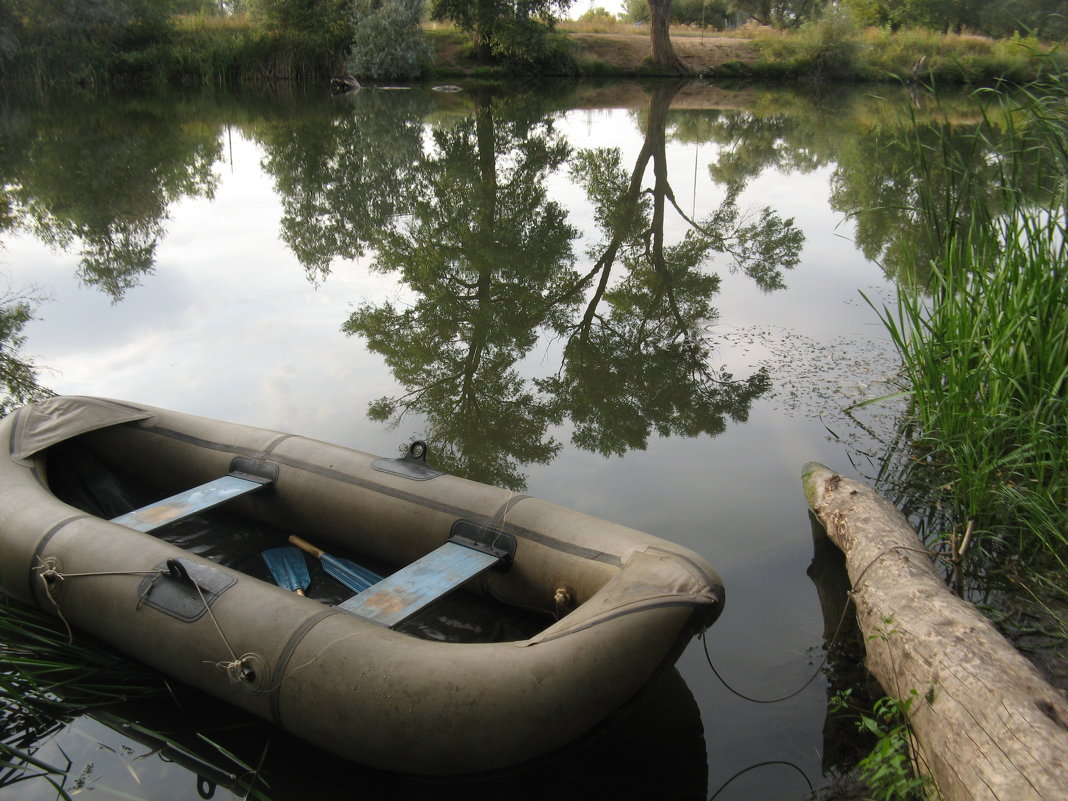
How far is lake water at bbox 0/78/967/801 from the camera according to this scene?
2.60m

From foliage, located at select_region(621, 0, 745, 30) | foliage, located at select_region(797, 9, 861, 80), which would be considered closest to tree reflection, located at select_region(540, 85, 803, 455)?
foliage, located at select_region(797, 9, 861, 80)

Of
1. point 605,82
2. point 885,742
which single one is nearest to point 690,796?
point 885,742

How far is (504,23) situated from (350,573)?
23566 millimetres

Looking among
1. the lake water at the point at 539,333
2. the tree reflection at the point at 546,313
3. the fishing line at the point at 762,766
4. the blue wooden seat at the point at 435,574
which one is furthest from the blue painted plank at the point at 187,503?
the fishing line at the point at 762,766

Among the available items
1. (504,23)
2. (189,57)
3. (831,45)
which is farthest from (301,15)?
(831,45)

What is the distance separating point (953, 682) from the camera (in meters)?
2.09

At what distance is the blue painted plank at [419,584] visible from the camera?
2.57 m

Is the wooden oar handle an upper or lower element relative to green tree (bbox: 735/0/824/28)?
lower

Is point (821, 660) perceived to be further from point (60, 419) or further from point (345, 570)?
point (60, 419)

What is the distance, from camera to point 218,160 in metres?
11.8

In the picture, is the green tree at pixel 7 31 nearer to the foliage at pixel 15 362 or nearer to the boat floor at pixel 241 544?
the foliage at pixel 15 362

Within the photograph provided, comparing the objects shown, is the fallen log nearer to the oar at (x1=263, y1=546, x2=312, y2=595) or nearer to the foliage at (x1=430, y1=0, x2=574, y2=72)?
the oar at (x1=263, y1=546, x2=312, y2=595)

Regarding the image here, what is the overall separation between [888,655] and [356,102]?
59.9 ft

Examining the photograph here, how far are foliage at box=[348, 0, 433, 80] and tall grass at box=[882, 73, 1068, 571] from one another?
20.3 m
